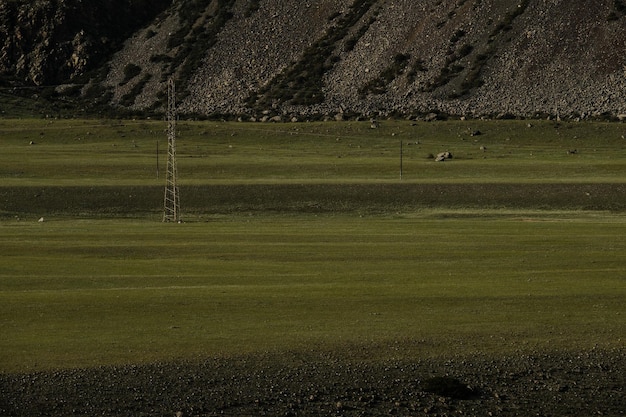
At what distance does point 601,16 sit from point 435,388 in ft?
395

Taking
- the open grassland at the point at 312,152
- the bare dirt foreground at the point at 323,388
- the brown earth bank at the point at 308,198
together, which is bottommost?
the open grassland at the point at 312,152

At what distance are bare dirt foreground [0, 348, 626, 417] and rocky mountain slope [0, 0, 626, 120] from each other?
99.5 meters

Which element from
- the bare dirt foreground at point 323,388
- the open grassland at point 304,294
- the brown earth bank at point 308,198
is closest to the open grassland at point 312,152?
the brown earth bank at point 308,198

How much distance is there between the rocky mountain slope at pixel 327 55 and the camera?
13138cm

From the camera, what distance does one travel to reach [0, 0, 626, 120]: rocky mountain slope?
431 feet

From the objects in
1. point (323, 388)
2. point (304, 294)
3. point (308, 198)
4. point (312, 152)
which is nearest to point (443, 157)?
point (312, 152)

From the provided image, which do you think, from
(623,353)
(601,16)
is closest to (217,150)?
(601,16)

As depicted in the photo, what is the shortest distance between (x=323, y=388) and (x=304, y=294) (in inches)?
278

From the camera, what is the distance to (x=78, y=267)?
3638 cm

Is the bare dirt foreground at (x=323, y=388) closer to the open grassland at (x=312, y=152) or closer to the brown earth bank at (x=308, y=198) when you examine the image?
the brown earth bank at (x=308, y=198)

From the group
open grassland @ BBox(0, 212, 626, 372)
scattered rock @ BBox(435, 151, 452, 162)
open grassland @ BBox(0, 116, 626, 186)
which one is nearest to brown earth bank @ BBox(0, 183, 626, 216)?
open grassland @ BBox(0, 116, 626, 186)

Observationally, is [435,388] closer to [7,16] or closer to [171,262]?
[171,262]

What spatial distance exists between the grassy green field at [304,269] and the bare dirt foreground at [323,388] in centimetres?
66

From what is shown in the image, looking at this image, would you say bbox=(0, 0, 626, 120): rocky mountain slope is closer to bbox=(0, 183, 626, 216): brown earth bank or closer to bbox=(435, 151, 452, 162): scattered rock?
bbox=(435, 151, 452, 162): scattered rock
